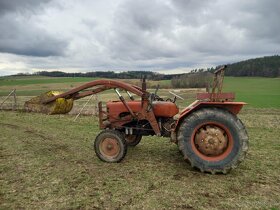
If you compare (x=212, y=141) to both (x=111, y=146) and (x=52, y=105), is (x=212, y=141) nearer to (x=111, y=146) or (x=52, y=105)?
(x=111, y=146)

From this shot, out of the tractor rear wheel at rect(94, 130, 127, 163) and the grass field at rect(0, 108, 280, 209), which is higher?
the tractor rear wheel at rect(94, 130, 127, 163)

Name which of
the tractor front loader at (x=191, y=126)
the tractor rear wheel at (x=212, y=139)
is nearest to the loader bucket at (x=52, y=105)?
the tractor front loader at (x=191, y=126)

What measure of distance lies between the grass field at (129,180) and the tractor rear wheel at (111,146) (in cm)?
18

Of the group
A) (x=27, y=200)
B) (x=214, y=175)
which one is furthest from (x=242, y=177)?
(x=27, y=200)

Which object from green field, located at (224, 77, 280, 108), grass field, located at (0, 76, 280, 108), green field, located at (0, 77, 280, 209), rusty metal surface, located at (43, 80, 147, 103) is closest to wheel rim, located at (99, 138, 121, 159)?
green field, located at (0, 77, 280, 209)

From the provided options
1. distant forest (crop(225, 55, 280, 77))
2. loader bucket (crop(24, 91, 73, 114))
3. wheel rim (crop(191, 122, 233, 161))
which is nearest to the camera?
wheel rim (crop(191, 122, 233, 161))

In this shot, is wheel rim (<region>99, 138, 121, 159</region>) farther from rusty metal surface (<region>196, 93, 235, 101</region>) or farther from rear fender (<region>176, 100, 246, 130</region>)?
rusty metal surface (<region>196, 93, 235, 101</region>)

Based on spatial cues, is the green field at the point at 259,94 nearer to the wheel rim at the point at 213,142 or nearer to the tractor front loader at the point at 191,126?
the tractor front loader at the point at 191,126

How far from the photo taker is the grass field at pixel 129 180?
15.0 feet

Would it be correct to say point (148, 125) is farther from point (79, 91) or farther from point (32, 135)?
point (32, 135)

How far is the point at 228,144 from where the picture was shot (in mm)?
5852

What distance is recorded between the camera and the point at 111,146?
6680mm

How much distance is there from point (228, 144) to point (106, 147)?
265 centimetres

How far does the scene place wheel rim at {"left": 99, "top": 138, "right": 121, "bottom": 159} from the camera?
666 centimetres
